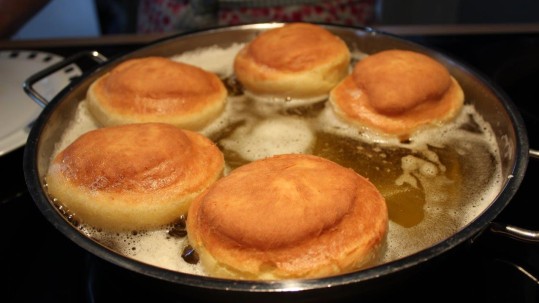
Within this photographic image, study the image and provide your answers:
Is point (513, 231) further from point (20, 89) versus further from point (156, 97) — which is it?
point (20, 89)

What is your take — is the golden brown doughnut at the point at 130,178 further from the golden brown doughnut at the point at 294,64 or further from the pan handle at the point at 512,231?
the pan handle at the point at 512,231

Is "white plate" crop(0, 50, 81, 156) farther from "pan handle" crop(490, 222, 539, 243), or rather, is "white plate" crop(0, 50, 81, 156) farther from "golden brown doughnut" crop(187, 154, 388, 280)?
"pan handle" crop(490, 222, 539, 243)

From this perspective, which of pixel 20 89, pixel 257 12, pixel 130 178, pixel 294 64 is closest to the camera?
pixel 130 178

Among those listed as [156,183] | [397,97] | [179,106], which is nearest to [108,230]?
[156,183]

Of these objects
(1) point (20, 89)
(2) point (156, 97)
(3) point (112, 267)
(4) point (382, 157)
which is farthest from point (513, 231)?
(1) point (20, 89)

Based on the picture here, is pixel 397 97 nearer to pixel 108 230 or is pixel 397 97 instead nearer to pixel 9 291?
pixel 108 230

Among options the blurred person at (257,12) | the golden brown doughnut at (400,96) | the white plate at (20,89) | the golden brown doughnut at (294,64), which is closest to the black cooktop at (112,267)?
the white plate at (20,89)
